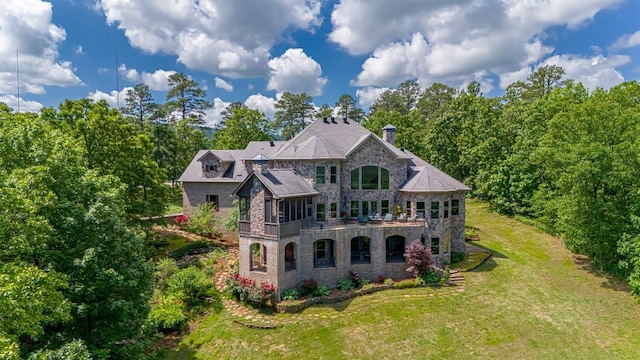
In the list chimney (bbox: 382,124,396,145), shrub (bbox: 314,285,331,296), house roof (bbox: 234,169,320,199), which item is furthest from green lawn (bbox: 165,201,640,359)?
chimney (bbox: 382,124,396,145)

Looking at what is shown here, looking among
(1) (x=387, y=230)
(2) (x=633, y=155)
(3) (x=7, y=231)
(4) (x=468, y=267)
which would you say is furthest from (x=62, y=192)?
(2) (x=633, y=155)

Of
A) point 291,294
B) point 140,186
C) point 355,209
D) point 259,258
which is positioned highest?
point 140,186

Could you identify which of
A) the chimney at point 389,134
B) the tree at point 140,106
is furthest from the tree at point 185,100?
the chimney at point 389,134

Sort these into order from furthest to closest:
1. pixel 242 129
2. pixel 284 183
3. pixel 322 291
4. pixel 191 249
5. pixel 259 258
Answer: pixel 242 129 < pixel 191 249 < pixel 259 258 < pixel 284 183 < pixel 322 291

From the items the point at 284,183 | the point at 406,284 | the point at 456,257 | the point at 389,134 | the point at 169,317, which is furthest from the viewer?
the point at 389,134

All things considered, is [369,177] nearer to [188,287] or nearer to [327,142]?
[327,142]

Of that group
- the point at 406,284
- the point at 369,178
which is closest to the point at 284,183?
the point at 369,178

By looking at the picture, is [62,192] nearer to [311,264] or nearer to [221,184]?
[311,264]
